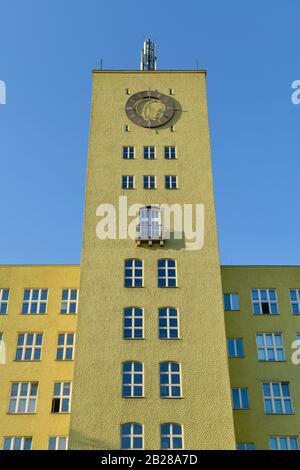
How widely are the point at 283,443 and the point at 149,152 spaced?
22.4 metres

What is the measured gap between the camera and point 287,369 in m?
37.7

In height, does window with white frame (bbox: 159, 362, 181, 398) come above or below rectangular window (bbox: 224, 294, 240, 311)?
below

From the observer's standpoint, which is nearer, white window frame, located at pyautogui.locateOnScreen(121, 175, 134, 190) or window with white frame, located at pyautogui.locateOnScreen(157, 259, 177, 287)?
window with white frame, located at pyautogui.locateOnScreen(157, 259, 177, 287)

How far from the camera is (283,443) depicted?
35062mm

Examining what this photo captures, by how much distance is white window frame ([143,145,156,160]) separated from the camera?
43031 millimetres

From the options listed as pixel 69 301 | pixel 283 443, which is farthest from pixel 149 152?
pixel 283 443

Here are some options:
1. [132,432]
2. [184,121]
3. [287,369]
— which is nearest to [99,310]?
[132,432]

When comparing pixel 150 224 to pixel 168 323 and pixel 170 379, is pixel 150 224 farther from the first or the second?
pixel 170 379

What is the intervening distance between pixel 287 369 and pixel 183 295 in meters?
8.61

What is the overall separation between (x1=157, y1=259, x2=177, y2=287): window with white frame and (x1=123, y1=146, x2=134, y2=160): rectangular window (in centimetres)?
915

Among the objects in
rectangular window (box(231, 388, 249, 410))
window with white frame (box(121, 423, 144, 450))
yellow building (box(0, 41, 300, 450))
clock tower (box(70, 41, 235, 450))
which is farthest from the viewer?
rectangular window (box(231, 388, 249, 410))

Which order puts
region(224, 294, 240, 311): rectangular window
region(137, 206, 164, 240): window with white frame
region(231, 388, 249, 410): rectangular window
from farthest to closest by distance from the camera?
region(224, 294, 240, 311): rectangular window → region(137, 206, 164, 240): window with white frame → region(231, 388, 249, 410): rectangular window

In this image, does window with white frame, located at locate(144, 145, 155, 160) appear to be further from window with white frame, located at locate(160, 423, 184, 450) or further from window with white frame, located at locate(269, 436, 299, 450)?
window with white frame, located at locate(269, 436, 299, 450)

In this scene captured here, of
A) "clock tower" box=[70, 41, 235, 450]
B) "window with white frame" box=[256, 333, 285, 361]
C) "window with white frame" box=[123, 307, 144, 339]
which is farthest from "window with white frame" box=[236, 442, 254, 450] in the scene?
"window with white frame" box=[123, 307, 144, 339]
